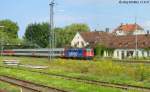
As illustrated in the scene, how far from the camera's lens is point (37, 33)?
5773 inches

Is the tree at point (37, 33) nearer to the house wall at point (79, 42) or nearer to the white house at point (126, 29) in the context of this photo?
the house wall at point (79, 42)

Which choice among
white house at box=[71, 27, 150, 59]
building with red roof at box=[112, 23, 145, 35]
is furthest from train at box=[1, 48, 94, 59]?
building with red roof at box=[112, 23, 145, 35]

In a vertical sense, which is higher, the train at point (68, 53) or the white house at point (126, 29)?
the white house at point (126, 29)

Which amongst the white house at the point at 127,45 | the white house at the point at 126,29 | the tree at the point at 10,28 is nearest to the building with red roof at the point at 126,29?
the white house at the point at 126,29

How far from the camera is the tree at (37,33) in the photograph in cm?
14249

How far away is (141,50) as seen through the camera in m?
86.9

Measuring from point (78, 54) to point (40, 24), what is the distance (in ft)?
236

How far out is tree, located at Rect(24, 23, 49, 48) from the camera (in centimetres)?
14249

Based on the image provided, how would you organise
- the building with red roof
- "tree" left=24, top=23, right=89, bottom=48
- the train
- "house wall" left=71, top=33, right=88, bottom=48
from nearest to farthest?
the train → "house wall" left=71, top=33, right=88, bottom=48 → the building with red roof → "tree" left=24, top=23, right=89, bottom=48

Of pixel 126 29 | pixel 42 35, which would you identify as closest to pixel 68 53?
pixel 42 35

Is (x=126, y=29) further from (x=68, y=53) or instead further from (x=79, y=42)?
(x=68, y=53)

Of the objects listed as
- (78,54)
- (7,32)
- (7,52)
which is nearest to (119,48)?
(78,54)

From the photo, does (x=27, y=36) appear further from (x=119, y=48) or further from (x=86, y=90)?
(x=86, y=90)

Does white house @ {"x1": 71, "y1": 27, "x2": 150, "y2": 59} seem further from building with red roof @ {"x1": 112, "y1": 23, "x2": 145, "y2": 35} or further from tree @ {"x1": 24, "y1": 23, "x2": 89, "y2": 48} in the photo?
tree @ {"x1": 24, "y1": 23, "x2": 89, "y2": 48}
